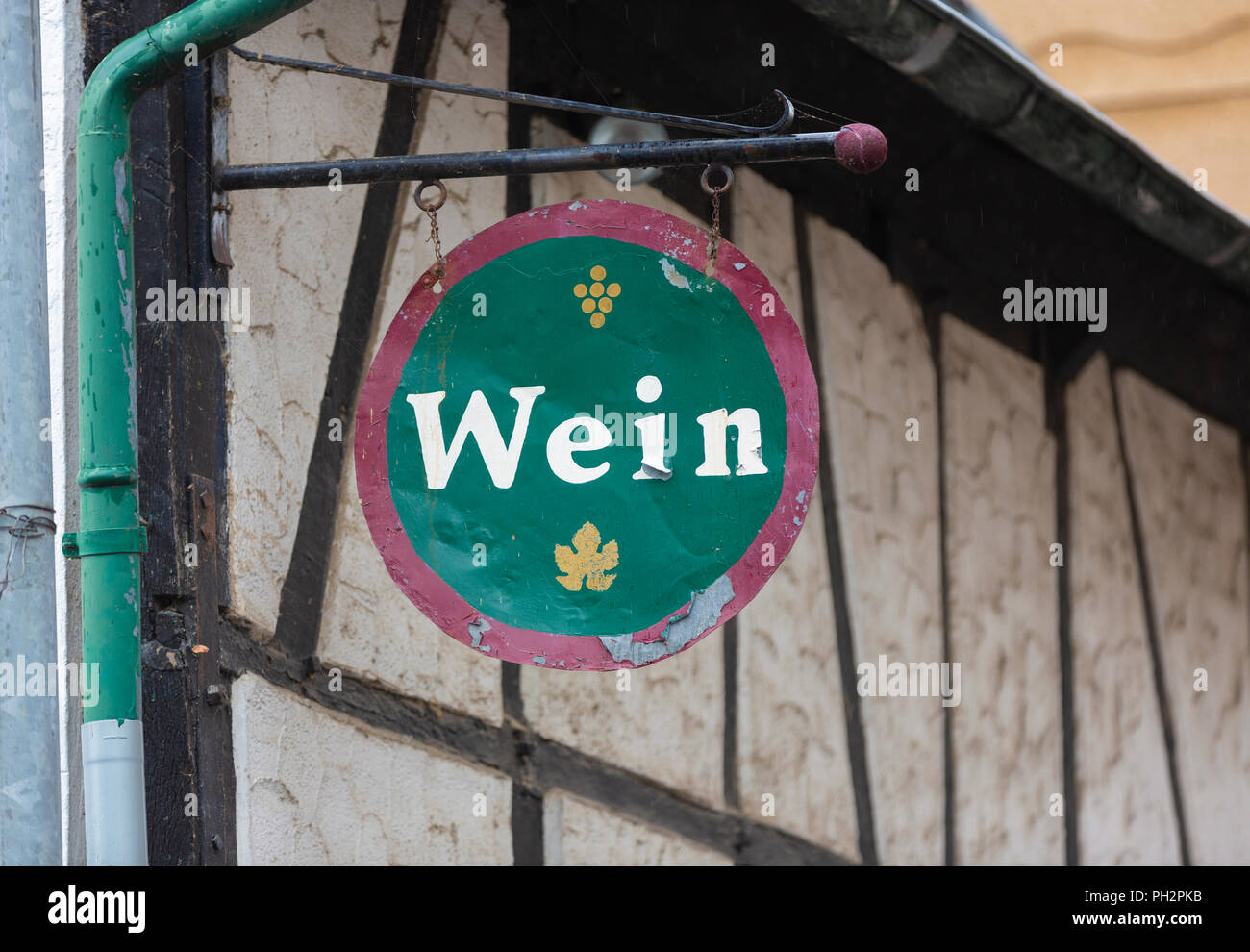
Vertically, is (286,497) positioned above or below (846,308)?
below

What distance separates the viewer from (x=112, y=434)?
203 cm

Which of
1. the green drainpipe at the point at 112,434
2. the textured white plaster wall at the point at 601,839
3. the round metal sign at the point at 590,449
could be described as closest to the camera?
the green drainpipe at the point at 112,434

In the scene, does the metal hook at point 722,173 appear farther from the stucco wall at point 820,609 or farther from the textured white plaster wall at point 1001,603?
the textured white plaster wall at point 1001,603

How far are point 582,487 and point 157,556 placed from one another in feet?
2.66

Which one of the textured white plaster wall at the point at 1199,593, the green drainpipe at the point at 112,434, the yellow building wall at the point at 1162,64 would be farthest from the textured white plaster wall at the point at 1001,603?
the yellow building wall at the point at 1162,64

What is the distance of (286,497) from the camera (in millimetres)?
2857

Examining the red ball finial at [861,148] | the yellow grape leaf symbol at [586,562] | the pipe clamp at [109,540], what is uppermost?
the red ball finial at [861,148]

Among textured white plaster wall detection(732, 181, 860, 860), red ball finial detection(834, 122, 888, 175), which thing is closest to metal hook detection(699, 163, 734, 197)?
red ball finial detection(834, 122, 888, 175)

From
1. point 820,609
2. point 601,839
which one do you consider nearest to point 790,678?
point 820,609

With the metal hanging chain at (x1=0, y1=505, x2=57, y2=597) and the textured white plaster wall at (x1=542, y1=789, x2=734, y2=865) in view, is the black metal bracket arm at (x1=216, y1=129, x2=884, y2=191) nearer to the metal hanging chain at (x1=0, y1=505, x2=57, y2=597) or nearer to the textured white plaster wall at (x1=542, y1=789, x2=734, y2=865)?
the metal hanging chain at (x1=0, y1=505, x2=57, y2=597)

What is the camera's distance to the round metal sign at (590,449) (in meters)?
2.32

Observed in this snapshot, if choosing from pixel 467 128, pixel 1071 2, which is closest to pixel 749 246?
pixel 467 128

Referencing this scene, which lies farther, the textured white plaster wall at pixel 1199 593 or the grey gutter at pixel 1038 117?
the textured white plaster wall at pixel 1199 593
